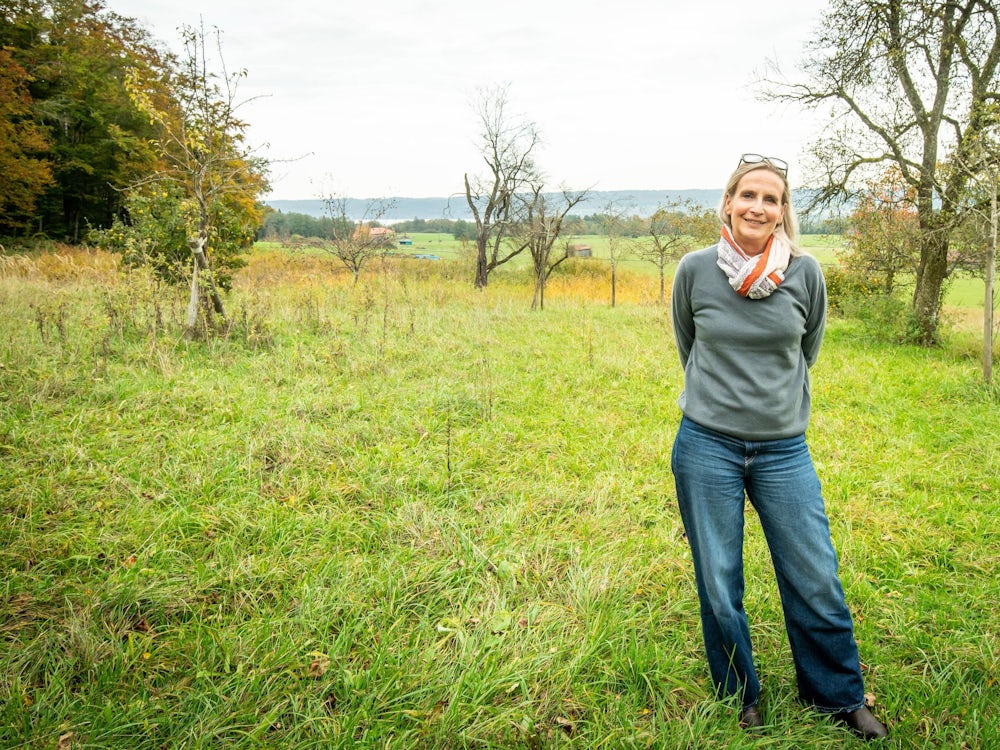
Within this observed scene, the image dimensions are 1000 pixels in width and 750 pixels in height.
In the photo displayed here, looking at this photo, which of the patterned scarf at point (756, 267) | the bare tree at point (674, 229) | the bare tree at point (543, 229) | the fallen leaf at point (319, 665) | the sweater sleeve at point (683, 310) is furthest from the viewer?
the bare tree at point (674, 229)

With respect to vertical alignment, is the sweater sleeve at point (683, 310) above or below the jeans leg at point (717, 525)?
above

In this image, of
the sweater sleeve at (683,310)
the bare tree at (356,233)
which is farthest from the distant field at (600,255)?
the sweater sleeve at (683,310)

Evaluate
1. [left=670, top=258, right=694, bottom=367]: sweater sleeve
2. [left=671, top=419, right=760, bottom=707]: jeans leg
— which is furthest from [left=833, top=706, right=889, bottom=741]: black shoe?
[left=670, top=258, right=694, bottom=367]: sweater sleeve

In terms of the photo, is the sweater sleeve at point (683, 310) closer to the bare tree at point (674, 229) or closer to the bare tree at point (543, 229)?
the bare tree at point (543, 229)

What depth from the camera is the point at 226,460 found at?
4.07 metres

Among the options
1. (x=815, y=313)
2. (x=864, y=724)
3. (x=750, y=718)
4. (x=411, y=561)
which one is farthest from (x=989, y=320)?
(x=411, y=561)

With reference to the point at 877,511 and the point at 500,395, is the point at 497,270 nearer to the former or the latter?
the point at 500,395

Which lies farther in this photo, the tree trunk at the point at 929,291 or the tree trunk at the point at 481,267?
the tree trunk at the point at 481,267

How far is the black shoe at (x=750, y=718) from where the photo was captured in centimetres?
207

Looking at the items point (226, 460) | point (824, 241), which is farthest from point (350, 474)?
point (824, 241)

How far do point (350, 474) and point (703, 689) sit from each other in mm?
2715

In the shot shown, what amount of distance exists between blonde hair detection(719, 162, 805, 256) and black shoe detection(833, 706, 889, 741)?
1720 millimetres

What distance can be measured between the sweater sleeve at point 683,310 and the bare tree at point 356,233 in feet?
55.2

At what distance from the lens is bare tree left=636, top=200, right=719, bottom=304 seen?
1900 cm
